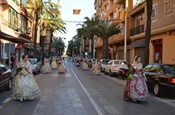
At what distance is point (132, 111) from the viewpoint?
9.65 metres

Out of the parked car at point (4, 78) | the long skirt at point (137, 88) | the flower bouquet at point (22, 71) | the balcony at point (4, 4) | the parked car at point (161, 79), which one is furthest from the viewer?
the balcony at point (4, 4)

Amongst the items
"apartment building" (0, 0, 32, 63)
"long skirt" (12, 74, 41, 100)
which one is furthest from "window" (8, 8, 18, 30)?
"long skirt" (12, 74, 41, 100)

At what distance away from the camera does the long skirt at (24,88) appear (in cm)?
1104

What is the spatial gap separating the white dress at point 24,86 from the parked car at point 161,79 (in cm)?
539

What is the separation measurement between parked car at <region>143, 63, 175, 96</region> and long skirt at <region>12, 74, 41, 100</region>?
5396 millimetres

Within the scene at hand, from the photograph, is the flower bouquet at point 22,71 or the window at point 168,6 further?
the window at point 168,6

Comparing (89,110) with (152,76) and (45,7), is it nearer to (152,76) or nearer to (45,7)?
(152,76)

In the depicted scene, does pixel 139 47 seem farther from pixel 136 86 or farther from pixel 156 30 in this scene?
pixel 136 86

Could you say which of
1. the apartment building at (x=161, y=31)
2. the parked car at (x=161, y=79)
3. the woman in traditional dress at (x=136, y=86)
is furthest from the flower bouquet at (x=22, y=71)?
the apartment building at (x=161, y=31)

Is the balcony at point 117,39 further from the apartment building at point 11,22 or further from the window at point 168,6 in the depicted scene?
the window at point 168,6

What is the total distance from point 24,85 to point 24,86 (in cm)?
4

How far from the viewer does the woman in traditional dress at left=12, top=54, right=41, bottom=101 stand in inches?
435

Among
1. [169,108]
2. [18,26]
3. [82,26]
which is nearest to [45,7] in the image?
[18,26]

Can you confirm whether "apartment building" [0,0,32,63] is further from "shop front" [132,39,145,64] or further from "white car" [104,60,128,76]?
"shop front" [132,39,145,64]
